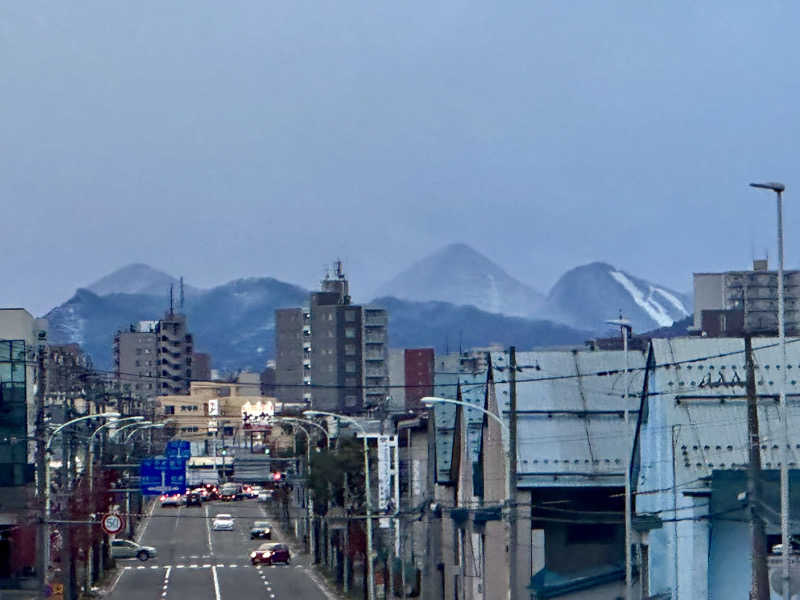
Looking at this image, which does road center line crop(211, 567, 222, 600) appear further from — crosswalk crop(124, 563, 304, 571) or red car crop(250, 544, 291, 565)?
red car crop(250, 544, 291, 565)

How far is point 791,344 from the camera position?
55.7 m

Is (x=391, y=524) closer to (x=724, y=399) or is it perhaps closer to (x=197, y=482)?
(x=724, y=399)

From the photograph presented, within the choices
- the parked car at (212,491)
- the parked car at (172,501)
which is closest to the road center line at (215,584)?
the parked car at (172,501)

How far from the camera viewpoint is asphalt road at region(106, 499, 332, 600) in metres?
87.6

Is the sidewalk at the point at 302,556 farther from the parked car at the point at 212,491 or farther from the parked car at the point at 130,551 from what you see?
the parked car at the point at 130,551

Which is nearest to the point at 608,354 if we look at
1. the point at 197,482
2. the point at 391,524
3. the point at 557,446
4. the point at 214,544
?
the point at 557,446

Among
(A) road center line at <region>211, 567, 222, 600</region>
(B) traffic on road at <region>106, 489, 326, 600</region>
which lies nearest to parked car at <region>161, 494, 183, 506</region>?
(B) traffic on road at <region>106, 489, 326, 600</region>

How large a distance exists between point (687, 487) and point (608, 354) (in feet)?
49.8

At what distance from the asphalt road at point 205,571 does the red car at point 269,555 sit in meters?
0.77

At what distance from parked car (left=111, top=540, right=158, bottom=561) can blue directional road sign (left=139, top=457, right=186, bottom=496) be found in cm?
1674

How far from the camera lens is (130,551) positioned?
120125 mm

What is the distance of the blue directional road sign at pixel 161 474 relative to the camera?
99.5 metres

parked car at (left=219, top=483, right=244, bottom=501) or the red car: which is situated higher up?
parked car at (left=219, top=483, right=244, bottom=501)

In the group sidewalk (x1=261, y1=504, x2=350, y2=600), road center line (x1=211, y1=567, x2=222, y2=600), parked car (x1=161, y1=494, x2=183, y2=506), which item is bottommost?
sidewalk (x1=261, y1=504, x2=350, y2=600)
